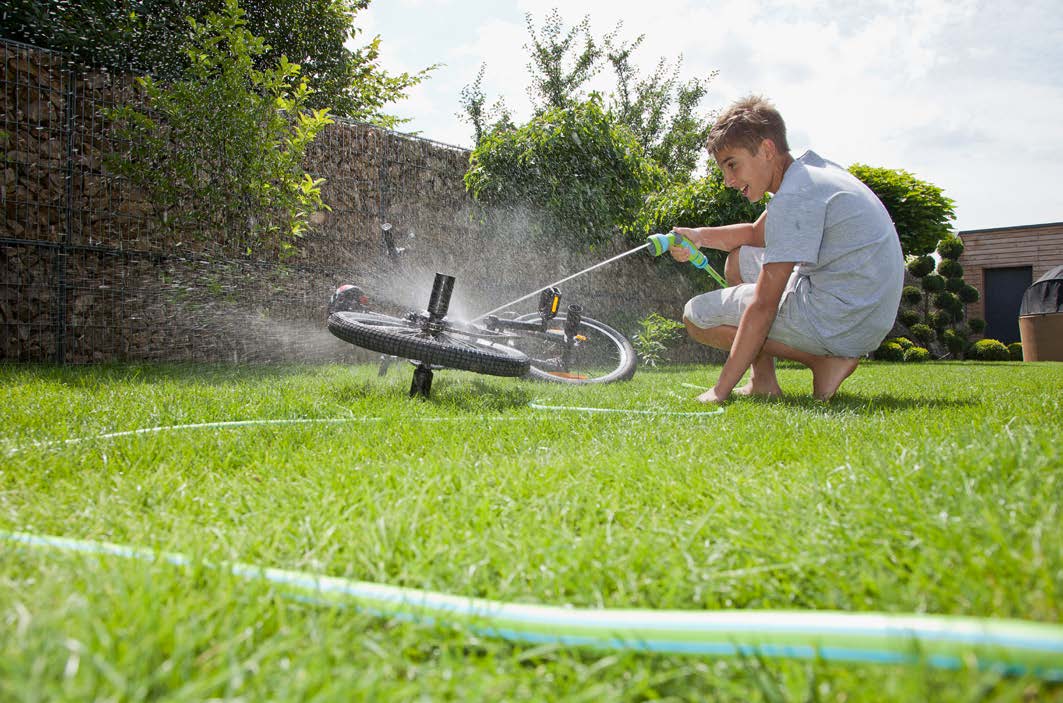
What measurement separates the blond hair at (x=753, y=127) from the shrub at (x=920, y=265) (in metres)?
14.1

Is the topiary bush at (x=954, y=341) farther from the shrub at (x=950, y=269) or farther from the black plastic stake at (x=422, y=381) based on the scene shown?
the black plastic stake at (x=422, y=381)

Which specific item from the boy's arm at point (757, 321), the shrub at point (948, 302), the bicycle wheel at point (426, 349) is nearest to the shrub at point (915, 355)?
the shrub at point (948, 302)

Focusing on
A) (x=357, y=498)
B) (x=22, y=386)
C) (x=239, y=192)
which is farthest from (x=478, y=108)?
(x=357, y=498)

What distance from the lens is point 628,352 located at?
16.9 ft

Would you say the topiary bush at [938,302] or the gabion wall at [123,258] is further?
the topiary bush at [938,302]

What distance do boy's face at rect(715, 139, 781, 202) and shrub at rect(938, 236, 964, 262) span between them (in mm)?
14728

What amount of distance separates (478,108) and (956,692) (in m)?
20.1

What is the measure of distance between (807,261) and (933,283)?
1431 cm

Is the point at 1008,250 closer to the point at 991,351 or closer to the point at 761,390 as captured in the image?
the point at 991,351

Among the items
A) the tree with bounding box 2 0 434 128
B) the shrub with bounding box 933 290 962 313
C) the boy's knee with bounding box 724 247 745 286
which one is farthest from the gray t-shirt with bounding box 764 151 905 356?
the shrub with bounding box 933 290 962 313

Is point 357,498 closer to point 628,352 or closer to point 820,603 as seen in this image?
point 820,603

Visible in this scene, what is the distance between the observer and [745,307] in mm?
3273

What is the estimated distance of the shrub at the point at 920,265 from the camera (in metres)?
14.9

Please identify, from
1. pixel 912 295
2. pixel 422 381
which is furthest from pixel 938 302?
pixel 422 381
